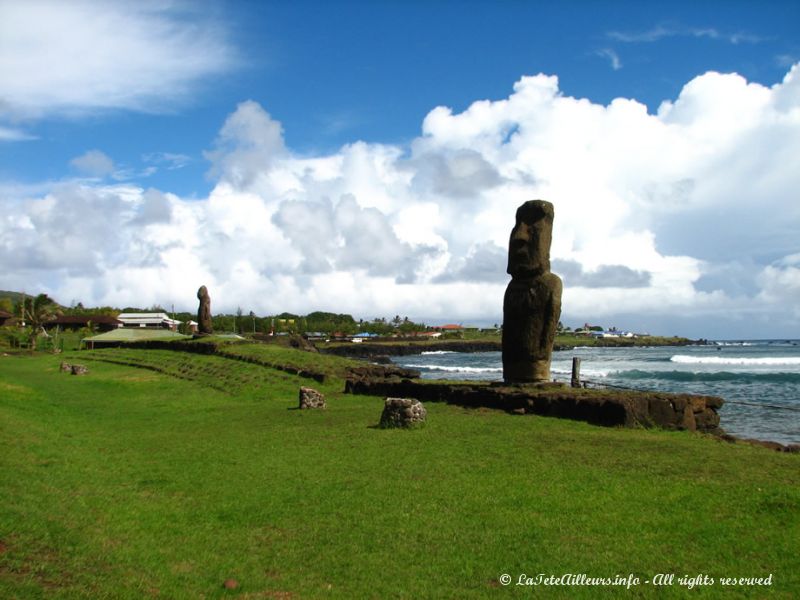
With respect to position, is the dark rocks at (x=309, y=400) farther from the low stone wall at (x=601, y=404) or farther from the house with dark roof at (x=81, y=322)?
the house with dark roof at (x=81, y=322)

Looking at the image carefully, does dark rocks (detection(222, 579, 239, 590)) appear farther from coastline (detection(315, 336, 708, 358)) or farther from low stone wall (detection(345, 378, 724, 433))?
coastline (detection(315, 336, 708, 358))

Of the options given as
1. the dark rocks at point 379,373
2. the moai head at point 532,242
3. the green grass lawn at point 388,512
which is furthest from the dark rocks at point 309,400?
the dark rocks at point 379,373

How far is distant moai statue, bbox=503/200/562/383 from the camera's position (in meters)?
17.1

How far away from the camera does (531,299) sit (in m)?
17.2

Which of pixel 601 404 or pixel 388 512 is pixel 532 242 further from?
pixel 388 512

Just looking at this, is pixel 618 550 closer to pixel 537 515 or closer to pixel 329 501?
pixel 537 515

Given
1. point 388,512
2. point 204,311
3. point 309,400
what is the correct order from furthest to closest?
point 204,311, point 309,400, point 388,512

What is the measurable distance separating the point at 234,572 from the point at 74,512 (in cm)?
250

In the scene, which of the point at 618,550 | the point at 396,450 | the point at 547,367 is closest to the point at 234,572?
the point at 618,550

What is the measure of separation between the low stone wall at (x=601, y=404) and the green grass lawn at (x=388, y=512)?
0.76m

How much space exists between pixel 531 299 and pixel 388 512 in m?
10.4

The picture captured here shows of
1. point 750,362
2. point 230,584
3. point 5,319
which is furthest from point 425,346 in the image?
point 230,584

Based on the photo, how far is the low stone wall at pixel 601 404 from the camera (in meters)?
13.8

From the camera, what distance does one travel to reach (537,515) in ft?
23.9
